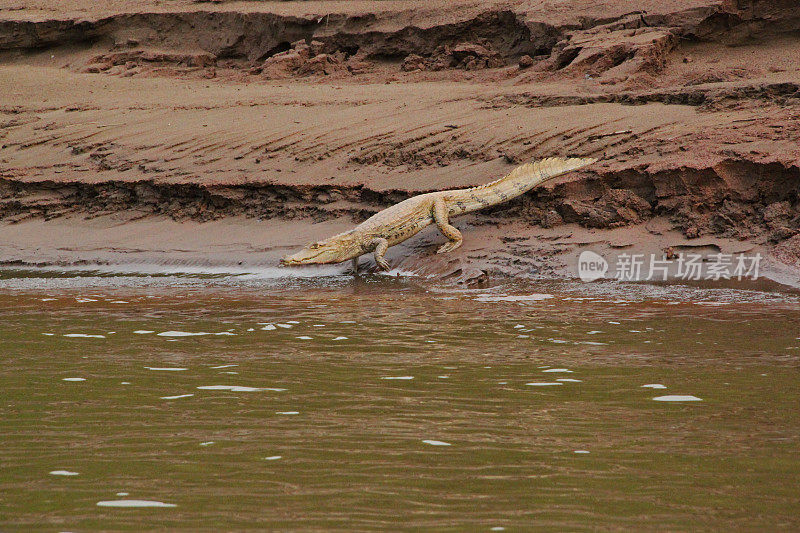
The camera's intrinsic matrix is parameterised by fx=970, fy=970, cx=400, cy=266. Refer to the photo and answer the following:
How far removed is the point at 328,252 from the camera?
34.9ft

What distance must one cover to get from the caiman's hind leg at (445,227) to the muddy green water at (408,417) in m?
2.28

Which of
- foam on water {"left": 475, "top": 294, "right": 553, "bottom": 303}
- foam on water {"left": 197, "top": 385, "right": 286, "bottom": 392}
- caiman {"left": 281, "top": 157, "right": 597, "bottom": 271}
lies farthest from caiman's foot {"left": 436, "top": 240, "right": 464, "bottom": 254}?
foam on water {"left": 197, "top": 385, "right": 286, "bottom": 392}

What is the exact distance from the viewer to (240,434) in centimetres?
463

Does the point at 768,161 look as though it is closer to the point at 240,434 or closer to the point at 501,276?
the point at 501,276

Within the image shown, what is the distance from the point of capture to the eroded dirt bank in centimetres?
1047

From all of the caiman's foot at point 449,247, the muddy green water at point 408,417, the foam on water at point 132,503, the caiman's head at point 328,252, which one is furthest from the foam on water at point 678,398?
the caiman's head at point 328,252

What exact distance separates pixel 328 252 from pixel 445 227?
1321 mm

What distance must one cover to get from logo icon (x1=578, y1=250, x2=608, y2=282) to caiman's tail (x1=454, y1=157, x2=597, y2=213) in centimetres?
122

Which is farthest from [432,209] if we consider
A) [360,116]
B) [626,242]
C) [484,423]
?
[484,423]

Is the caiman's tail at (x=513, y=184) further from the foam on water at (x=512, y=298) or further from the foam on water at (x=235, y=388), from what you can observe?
the foam on water at (x=235, y=388)

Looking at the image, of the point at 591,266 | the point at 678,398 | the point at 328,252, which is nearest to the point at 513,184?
the point at 591,266

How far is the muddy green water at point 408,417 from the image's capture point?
12.0ft

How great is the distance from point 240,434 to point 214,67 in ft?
48.1

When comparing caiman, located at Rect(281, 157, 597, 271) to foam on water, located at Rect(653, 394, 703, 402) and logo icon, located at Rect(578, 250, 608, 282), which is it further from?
foam on water, located at Rect(653, 394, 703, 402)
